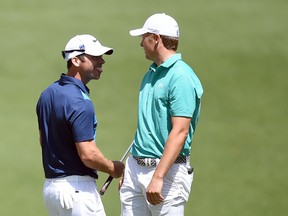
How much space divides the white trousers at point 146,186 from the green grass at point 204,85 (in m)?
2.82

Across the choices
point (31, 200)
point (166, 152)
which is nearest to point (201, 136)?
point (31, 200)

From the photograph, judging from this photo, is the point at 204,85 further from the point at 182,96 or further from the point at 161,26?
the point at 182,96

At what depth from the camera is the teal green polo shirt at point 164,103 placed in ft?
19.1

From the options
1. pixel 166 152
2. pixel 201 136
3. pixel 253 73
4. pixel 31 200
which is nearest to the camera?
pixel 166 152

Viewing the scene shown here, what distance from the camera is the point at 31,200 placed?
30.0 feet

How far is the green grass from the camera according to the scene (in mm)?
9336

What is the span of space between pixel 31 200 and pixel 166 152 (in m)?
3.69

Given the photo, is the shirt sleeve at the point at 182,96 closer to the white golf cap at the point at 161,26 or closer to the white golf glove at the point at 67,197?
the white golf cap at the point at 161,26

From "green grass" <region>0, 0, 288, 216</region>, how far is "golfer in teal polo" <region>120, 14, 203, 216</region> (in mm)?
2946

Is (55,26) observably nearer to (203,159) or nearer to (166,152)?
(203,159)

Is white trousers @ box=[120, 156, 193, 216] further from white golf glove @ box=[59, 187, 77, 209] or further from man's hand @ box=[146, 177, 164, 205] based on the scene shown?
white golf glove @ box=[59, 187, 77, 209]

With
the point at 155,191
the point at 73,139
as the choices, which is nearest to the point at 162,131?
the point at 155,191

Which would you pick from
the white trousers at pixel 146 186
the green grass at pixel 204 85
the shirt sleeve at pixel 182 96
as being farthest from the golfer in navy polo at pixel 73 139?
the green grass at pixel 204 85

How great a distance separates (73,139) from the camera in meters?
5.96
